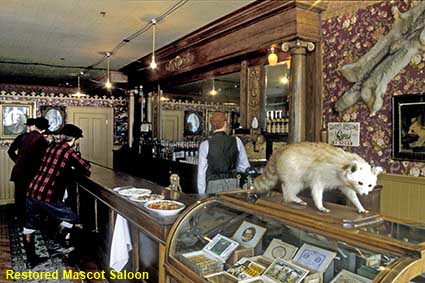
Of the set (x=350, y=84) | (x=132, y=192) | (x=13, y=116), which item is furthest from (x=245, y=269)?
(x=13, y=116)

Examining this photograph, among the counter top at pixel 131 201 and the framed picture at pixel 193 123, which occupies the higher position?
the framed picture at pixel 193 123

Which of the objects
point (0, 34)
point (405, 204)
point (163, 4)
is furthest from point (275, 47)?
point (0, 34)

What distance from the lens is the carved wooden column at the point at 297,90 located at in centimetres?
370

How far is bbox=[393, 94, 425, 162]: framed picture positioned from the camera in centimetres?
307

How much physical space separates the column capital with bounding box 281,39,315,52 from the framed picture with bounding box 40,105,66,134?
22.4ft

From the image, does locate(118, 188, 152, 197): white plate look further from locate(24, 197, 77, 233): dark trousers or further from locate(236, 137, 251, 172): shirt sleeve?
locate(236, 137, 251, 172): shirt sleeve

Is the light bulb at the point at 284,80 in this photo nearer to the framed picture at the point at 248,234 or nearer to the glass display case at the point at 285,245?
the glass display case at the point at 285,245

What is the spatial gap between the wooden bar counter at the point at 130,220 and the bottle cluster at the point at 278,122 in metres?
1.52

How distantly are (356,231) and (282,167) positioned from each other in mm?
519

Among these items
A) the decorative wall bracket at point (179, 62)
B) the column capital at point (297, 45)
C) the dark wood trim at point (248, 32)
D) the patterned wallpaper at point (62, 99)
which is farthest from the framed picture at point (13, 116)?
the column capital at point (297, 45)

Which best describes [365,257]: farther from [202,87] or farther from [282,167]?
[202,87]

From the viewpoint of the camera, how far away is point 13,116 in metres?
8.43

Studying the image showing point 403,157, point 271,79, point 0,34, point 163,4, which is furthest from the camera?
point 0,34

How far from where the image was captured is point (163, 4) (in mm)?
3820
